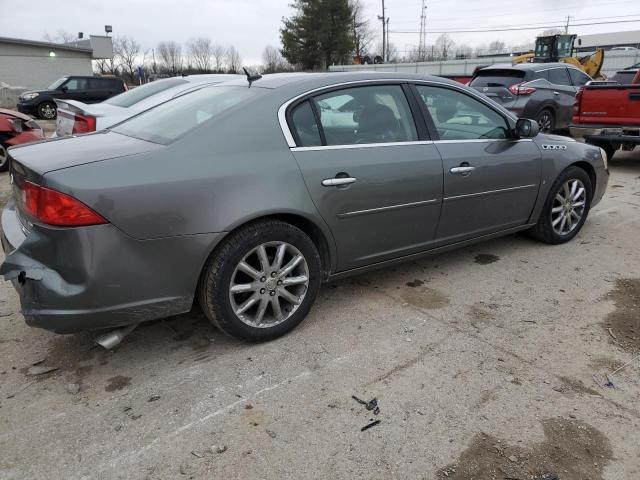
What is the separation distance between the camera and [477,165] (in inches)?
153

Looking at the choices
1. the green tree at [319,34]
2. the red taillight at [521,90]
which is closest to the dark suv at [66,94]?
the red taillight at [521,90]

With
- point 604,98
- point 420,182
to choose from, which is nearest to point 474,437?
point 420,182

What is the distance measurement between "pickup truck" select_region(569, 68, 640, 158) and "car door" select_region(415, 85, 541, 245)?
15.6ft

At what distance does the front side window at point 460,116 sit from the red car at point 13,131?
23.1 feet

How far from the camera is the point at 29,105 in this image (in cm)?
1869

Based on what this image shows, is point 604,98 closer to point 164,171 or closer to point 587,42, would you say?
point 164,171

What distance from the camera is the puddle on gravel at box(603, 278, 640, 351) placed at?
10.5 feet

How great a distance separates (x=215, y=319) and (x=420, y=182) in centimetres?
168

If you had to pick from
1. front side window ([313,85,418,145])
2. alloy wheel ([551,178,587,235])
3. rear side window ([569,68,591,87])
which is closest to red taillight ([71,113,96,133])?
front side window ([313,85,418,145])

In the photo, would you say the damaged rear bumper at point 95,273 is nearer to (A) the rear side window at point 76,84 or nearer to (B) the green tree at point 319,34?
(A) the rear side window at point 76,84

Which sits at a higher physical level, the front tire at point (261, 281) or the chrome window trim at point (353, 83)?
the chrome window trim at point (353, 83)

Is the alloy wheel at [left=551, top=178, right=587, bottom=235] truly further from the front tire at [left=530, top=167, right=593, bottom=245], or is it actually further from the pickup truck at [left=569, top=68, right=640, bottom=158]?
the pickup truck at [left=569, top=68, right=640, bottom=158]

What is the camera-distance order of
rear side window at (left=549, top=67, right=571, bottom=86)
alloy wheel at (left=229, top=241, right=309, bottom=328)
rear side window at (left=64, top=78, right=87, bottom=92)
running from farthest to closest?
rear side window at (left=64, top=78, right=87, bottom=92) < rear side window at (left=549, top=67, right=571, bottom=86) < alloy wheel at (left=229, top=241, right=309, bottom=328)

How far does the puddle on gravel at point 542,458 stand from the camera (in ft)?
7.02
